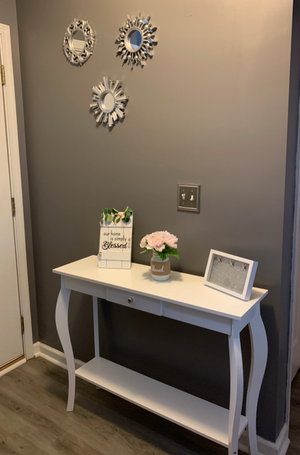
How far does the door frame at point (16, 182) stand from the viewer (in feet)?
7.36

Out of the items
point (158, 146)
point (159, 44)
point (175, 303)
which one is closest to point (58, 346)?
point (175, 303)

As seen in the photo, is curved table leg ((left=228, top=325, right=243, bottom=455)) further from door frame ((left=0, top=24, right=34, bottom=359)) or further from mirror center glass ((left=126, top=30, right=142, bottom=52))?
door frame ((left=0, top=24, right=34, bottom=359))

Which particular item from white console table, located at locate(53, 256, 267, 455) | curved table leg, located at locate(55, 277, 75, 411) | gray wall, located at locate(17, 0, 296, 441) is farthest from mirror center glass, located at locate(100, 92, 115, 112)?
curved table leg, located at locate(55, 277, 75, 411)

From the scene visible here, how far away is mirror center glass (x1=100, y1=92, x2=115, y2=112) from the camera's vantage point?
6.39 feet

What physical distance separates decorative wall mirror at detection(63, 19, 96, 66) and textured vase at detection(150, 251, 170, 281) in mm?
1205

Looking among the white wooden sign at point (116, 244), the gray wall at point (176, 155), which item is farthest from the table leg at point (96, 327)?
the white wooden sign at point (116, 244)

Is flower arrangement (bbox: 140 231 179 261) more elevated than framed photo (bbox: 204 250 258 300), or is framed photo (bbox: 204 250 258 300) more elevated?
flower arrangement (bbox: 140 231 179 261)

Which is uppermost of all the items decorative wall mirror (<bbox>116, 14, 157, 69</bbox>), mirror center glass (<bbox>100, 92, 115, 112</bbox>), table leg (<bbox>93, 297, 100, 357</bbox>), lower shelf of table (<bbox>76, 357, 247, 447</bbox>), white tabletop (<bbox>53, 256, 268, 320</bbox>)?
decorative wall mirror (<bbox>116, 14, 157, 69</bbox>)

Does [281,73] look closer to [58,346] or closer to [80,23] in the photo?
[80,23]

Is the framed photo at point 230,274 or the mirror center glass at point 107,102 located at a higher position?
the mirror center glass at point 107,102

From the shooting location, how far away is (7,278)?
2.40 m

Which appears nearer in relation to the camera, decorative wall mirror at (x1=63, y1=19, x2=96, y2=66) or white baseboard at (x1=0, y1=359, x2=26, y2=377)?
decorative wall mirror at (x1=63, y1=19, x2=96, y2=66)

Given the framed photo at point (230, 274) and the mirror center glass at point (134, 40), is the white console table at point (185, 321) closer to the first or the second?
the framed photo at point (230, 274)

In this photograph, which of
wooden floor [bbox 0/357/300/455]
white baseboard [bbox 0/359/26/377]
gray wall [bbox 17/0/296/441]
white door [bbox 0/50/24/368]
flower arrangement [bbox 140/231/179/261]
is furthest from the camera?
white baseboard [bbox 0/359/26/377]
